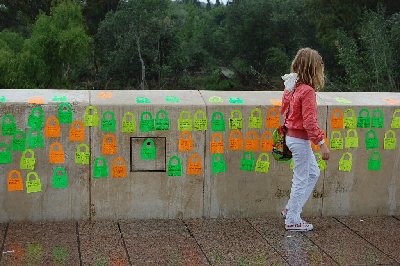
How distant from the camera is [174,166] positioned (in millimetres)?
5734

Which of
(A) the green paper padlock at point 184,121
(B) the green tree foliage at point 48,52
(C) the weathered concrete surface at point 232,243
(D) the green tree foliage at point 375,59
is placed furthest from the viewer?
(B) the green tree foliage at point 48,52

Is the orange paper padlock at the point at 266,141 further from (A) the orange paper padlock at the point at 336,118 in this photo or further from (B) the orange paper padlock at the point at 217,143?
(A) the orange paper padlock at the point at 336,118

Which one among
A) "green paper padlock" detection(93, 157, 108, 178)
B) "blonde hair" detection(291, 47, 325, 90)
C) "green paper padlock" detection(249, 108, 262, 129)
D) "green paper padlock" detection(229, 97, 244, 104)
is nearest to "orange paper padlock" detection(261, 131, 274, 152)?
"green paper padlock" detection(249, 108, 262, 129)

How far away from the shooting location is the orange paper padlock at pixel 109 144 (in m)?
5.60

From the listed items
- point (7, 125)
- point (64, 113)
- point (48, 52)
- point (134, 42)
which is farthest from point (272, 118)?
point (134, 42)

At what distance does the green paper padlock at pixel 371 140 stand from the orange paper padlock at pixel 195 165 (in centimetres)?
169

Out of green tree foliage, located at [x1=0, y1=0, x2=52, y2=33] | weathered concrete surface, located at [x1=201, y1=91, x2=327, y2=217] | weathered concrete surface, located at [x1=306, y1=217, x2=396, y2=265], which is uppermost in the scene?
green tree foliage, located at [x1=0, y1=0, x2=52, y2=33]

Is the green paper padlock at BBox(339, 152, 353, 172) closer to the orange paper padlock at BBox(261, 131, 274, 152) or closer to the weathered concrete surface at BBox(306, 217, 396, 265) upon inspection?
the weathered concrete surface at BBox(306, 217, 396, 265)

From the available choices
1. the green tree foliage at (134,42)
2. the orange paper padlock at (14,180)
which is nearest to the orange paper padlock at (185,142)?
the orange paper padlock at (14,180)

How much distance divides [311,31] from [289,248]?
43.0 metres

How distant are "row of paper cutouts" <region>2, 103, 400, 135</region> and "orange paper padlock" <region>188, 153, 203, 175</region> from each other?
272 millimetres

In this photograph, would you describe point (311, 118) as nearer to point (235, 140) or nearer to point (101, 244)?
point (235, 140)

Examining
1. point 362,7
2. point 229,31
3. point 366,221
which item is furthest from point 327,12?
point 366,221

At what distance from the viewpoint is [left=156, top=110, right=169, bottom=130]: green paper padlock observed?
222 inches
